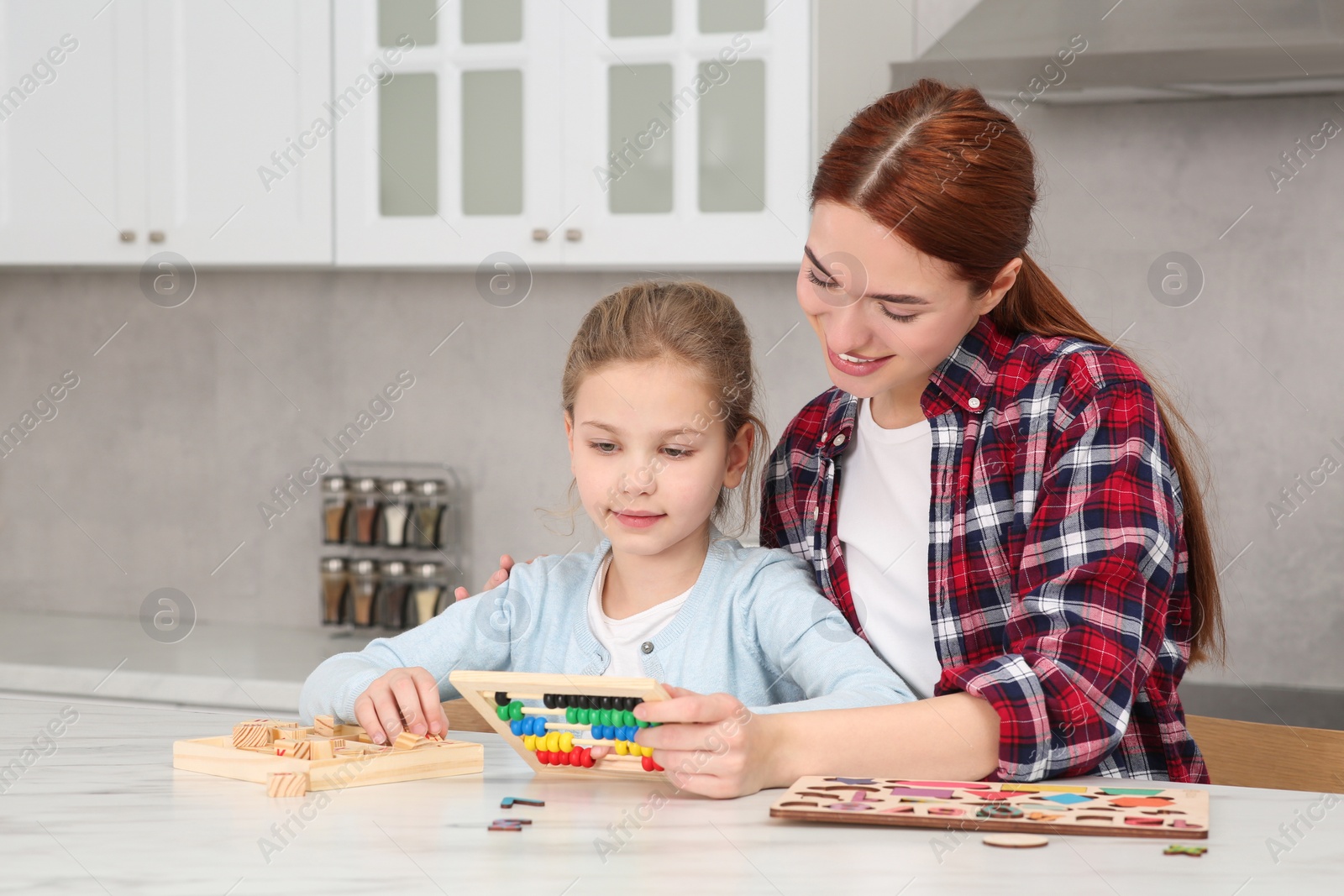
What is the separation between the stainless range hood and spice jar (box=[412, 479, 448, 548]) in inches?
51.9

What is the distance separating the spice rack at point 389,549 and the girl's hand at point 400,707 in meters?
1.79

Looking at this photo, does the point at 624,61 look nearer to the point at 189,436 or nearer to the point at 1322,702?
the point at 189,436

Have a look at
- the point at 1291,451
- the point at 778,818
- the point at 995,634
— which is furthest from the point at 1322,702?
the point at 778,818

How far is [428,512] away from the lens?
2.94 metres

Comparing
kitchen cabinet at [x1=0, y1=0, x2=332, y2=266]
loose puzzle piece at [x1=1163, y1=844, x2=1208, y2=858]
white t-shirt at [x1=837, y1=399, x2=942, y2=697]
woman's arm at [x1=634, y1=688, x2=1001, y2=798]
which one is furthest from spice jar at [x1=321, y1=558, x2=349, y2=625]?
loose puzzle piece at [x1=1163, y1=844, x2=1208, y2=858]

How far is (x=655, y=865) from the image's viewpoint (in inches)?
30.5

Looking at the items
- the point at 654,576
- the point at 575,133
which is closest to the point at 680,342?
the point at 654,576

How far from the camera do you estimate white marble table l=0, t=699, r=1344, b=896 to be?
2.42 feet

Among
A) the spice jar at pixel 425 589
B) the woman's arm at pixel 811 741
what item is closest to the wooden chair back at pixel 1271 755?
the woman's arm at pixel 811 741

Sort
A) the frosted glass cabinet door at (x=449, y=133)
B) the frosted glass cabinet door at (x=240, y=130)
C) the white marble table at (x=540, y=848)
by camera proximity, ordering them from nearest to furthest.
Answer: the white marble table at (x=540, y=848), the frosted glass cabinet door at (x=449, y=133), the frosted glass cabinet door at (x=240, y=130)

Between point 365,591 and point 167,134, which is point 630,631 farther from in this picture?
point 167,134

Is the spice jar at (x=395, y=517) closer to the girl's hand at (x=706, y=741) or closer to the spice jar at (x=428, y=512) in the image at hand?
the spice jar at (x=428, y=512)

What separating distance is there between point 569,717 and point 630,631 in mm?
328

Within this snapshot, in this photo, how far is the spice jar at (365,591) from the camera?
2.95 meters
